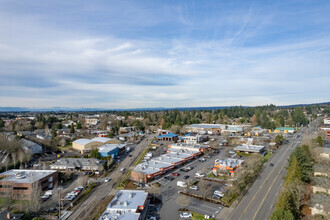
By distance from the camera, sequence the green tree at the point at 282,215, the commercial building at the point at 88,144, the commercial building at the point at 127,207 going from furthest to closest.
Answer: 1. the commercial building at the point at 88,144
2. the commercial building at the point at 127,207
3. the green tree at the point at 282,215

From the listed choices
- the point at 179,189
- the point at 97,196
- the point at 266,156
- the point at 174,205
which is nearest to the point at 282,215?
the point at 174,205

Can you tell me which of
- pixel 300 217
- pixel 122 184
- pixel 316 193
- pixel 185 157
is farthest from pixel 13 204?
pixel 316 193

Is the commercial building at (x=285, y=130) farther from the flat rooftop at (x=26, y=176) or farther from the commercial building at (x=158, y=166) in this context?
the flat rooftop at (x=26, y=176)

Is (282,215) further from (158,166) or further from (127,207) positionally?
(158,166)

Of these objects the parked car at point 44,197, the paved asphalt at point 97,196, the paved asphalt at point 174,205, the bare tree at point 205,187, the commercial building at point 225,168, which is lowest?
the parked car at point 44,197

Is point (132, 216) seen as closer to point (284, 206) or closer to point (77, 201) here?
point (77, 201)

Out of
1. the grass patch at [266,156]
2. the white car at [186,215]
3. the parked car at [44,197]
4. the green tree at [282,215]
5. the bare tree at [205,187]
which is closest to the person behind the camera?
the green tree at [282,215]

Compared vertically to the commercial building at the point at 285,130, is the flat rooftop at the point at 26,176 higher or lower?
lower

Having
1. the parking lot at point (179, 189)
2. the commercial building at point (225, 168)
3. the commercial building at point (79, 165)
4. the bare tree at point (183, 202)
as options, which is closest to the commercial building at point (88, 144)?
the commercial building at point (79, 165)
